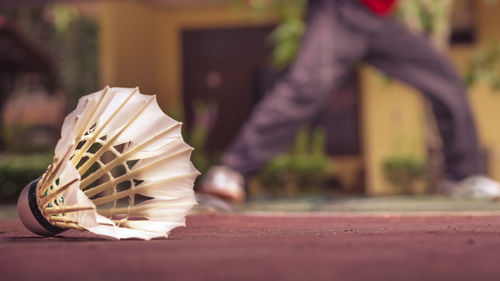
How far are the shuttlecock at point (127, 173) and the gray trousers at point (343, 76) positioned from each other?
1.59 m

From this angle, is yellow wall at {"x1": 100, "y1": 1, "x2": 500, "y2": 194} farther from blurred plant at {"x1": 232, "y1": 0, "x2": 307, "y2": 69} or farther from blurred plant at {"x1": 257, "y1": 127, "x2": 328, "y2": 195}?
blurred plant at {"x1": 232, "y1": 0, "x2": 307, "y2": 69}

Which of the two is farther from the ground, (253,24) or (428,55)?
(253,24)

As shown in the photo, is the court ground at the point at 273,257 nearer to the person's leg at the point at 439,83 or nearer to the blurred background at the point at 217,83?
the person's leg at the point at 439,83

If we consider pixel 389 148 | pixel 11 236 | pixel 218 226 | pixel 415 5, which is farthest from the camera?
pixel 389 148

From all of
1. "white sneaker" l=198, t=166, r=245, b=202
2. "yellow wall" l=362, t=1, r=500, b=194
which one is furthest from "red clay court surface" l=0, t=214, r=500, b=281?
"yellow wall" l=362, t=1, r=500, b=194

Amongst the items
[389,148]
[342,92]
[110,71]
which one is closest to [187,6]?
[110,71]

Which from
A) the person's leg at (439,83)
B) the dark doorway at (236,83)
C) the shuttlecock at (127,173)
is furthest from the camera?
the dark doorway at (236,83)

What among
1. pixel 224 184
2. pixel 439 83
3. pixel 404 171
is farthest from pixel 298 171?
pixel 224 184

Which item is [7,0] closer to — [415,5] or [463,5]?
[415,5]

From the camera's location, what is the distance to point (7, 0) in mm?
6695

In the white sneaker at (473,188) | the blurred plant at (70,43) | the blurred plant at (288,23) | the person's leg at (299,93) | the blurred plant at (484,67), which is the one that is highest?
the blurred plant at (70,43)

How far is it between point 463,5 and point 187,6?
9.97ft

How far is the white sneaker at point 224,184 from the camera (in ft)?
8.96

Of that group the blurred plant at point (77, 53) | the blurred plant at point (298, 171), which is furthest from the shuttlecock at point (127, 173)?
the blurred plant at point (77, 53)
